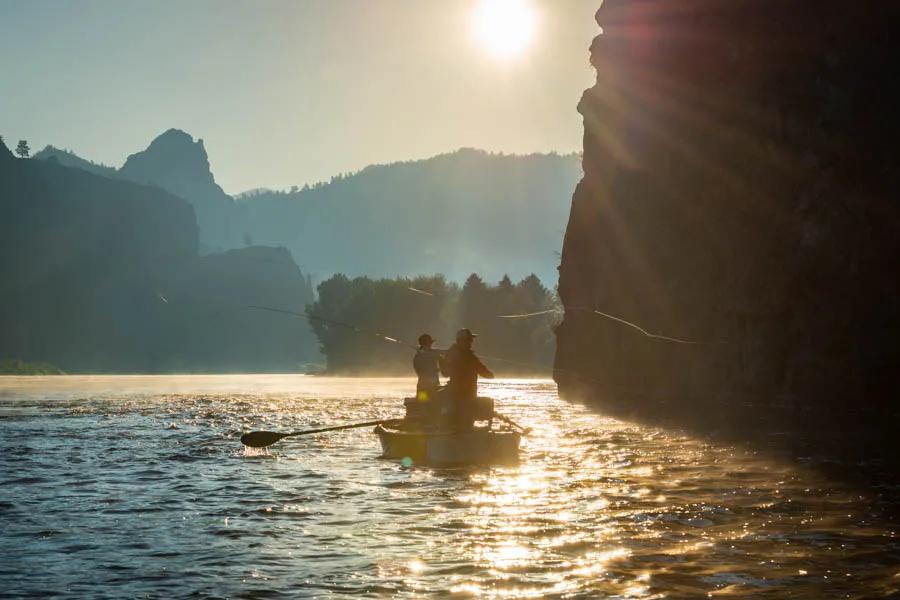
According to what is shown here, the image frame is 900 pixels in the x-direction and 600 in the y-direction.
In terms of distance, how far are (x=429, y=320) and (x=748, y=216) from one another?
13925cm

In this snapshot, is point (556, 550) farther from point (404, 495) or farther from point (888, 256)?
point (888, 256)

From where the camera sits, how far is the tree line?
6841 inches

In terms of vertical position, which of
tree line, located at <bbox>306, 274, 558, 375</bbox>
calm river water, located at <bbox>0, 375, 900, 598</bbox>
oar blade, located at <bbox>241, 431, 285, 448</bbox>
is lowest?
calm river water, located at <bbox>0, 375, 900, 598</bbox>

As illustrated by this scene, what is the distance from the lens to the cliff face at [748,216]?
43.9 m

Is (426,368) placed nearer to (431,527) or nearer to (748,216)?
(431,527)

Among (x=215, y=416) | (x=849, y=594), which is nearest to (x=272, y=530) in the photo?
(x=849, y=594)

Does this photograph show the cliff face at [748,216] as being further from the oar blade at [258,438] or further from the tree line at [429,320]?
the tree line at [429,320]

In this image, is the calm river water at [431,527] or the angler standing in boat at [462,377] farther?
the angler standing in boat at [462,377]

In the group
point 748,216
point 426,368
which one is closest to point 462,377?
point 426,368

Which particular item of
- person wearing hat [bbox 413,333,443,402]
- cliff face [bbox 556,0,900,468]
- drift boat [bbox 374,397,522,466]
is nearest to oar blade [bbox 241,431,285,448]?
drift boat [bbox 374,397,522,466]

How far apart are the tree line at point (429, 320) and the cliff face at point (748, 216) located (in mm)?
94010

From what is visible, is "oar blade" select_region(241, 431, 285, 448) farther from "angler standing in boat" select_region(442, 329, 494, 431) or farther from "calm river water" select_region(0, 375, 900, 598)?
"angler standing in boat" select_region(442, 329, 494, 431)

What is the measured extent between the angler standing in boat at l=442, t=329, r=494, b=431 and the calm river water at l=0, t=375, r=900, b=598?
2.04 m

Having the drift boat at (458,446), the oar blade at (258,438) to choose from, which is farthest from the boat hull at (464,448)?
the oar blade at (258,438)
